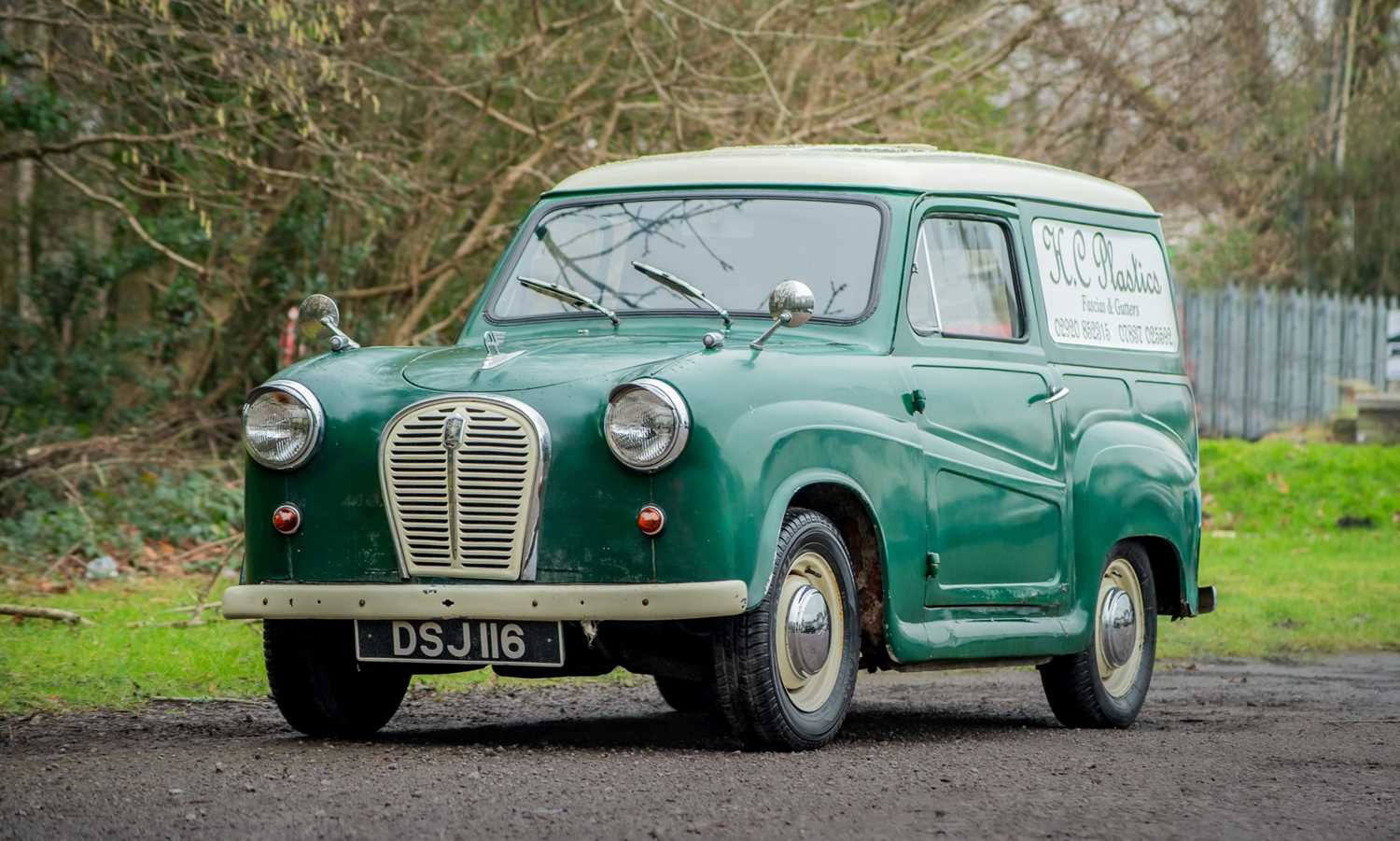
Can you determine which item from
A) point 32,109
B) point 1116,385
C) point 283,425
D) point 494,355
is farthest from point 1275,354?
point 283,425

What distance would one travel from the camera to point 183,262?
14961mm

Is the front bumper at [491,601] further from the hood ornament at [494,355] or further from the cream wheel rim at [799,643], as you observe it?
the hood ornament at [494,355]

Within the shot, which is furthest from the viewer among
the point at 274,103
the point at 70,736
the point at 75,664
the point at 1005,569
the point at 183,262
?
the point at 183,262

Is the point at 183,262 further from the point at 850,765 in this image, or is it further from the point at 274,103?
the point at 850,765

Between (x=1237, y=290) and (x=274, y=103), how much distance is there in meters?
16.8

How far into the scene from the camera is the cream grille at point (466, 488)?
6516 mm

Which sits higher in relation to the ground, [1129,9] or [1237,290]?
[1129,9]

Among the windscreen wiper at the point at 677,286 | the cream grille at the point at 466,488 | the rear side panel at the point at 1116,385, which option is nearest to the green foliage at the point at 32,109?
the windscreen wiper at the point at 677,286

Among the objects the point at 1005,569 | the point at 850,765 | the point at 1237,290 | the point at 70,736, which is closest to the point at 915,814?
the point at 850,765

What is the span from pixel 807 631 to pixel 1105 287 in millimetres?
2895

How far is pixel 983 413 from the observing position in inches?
310

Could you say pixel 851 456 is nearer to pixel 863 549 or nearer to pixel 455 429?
pixel 863 549

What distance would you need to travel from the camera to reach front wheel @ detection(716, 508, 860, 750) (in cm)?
654

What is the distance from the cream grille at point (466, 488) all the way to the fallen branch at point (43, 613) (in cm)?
452
